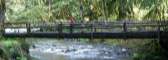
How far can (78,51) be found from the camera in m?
28.1

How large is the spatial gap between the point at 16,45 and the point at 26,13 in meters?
14.7

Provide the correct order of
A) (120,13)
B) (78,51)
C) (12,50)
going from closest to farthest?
(12,50) → (120,13) → (78,51)

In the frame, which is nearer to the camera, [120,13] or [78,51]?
[120,13]

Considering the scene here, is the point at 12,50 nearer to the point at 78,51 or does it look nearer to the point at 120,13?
the point at 78,51

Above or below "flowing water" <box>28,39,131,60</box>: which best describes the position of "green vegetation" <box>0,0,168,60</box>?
above

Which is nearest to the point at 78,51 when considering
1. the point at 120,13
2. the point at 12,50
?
the point at 120,13

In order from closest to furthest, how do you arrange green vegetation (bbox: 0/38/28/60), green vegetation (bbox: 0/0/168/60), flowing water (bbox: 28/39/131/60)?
green vegetation (bbox: 0/38/28/60)
green vegetation (bbox: 0/0/168/60)
flowing water (bbox: 28/39/131/60)

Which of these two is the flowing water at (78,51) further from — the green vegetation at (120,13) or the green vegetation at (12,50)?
the green vegetation at (12,50)

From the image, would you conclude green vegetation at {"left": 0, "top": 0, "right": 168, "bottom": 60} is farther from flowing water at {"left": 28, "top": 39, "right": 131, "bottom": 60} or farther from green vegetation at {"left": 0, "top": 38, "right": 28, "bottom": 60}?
flowing water at {"left": 28, "top": 39, "right": 131, "bottom": 60}

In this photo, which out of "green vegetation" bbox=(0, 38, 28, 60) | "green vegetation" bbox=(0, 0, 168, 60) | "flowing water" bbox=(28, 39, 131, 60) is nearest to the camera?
"green vegetation" bbox=(0, 38, 28, 60)

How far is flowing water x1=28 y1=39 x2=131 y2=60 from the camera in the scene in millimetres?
25656

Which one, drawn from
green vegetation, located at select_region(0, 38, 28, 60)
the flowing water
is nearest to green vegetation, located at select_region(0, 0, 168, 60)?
green vegetation, located at select_region(0, 38, 28, 60)

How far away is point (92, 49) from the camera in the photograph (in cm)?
2872

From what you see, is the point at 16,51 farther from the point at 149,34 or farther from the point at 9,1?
the point at 9,1
